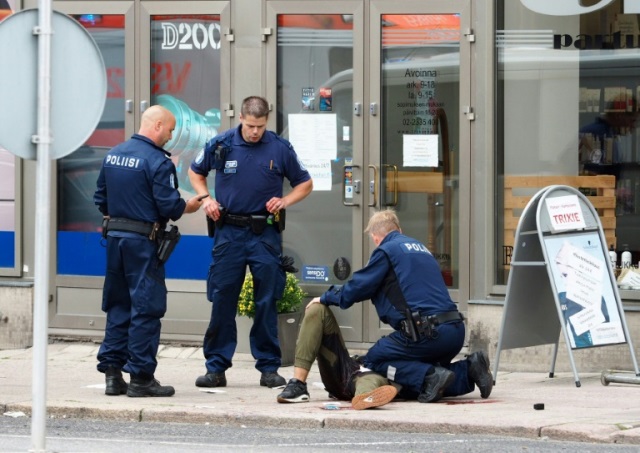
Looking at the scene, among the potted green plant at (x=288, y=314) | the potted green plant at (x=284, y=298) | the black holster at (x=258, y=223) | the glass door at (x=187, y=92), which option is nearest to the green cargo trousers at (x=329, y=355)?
the black holster at (x=258, y=223)

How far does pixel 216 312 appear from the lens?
9.88 m

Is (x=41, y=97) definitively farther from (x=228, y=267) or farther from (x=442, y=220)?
(x=442, y=220)

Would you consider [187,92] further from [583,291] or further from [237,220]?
[583,291]

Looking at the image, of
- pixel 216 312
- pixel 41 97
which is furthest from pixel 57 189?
pixel 41 97

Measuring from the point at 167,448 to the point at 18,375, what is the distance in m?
3.30

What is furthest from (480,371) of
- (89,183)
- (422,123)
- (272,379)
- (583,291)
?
(89,183)

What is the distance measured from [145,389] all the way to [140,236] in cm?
104

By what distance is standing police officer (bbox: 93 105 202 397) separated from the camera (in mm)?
9180

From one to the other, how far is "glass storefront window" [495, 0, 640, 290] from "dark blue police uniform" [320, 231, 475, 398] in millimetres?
2054

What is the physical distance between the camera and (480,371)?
9031 millimetres

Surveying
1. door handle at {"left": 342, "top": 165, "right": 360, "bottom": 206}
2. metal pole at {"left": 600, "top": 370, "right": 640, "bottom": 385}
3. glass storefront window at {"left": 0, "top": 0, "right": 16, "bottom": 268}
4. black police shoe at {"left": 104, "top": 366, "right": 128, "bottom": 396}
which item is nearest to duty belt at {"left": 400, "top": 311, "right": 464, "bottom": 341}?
metal pole at {"left": 600, "top": 370, "right": 640, "bottom": 385}

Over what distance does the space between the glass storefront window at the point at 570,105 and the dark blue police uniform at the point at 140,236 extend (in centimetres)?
301

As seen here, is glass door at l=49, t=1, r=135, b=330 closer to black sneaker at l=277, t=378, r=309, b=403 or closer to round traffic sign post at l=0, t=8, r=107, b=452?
black sneaker at l=277, t=378, r=309, b=403

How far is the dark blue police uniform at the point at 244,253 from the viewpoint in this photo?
9.83 metres
